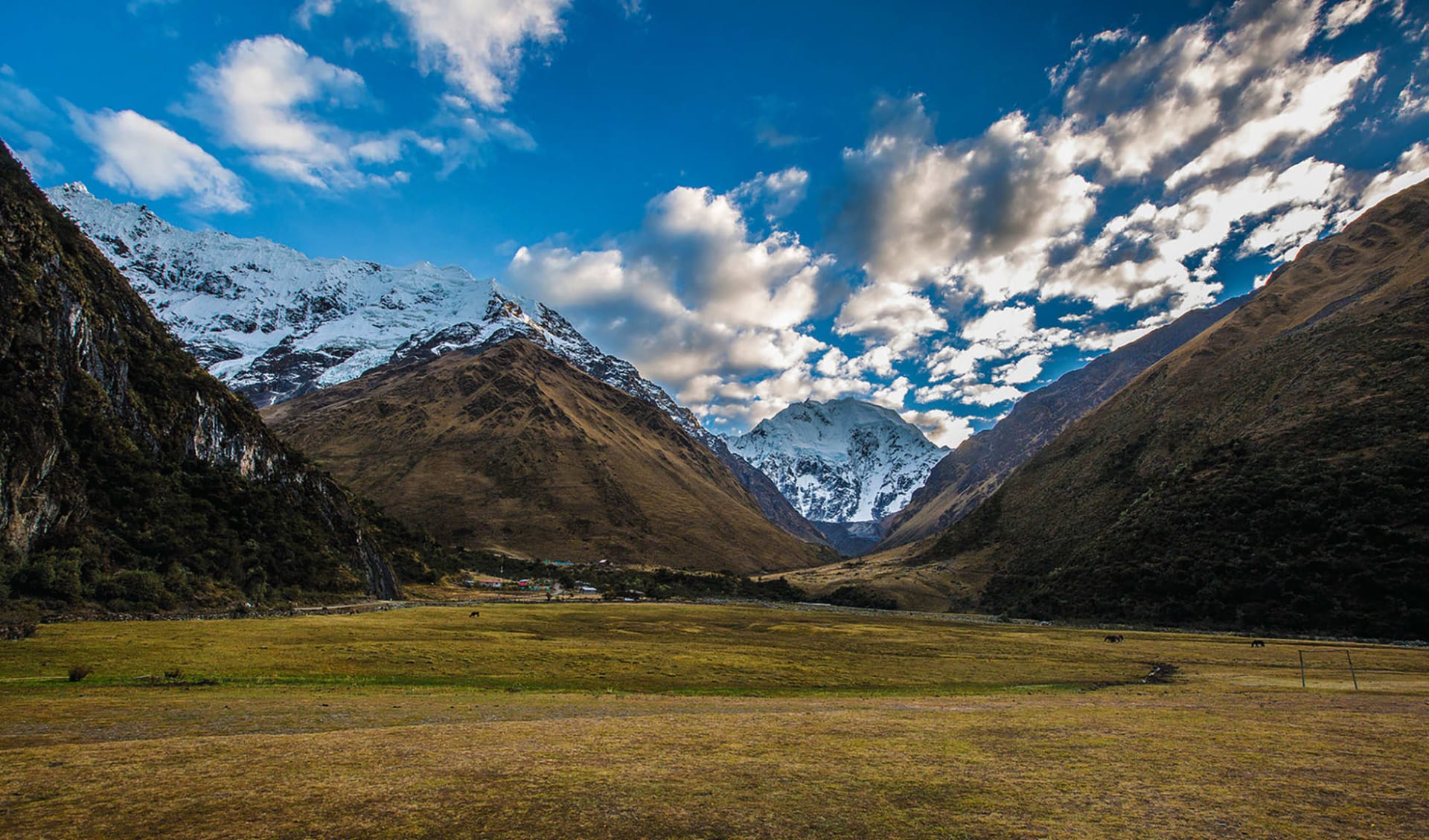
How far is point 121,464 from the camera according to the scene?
6275 centimetres

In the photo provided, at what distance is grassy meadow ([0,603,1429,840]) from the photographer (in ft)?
33.7

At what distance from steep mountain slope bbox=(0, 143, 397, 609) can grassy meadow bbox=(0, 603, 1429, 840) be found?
59.0ft

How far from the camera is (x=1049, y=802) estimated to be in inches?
458

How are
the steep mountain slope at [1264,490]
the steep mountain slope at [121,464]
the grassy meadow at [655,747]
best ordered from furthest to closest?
the steep mountain slope at [1264,490] < the steep mountain slope at [121,464] < the grassy meadow at [655,747]

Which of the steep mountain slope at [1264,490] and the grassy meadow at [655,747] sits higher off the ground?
the steep mountain slope at [1264,490]

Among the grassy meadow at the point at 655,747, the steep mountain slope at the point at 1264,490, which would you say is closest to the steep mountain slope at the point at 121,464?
the grassy meadow at the point at 655,747

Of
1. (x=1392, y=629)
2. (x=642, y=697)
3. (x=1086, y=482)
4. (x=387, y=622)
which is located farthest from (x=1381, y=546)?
(x=387, y=622)

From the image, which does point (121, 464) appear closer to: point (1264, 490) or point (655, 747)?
point (655, 747)

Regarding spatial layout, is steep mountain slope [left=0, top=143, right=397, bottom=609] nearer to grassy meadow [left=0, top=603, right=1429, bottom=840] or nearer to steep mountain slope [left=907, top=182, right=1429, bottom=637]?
grassy meadow [left=0, top=603, right=1429, bottom=840]

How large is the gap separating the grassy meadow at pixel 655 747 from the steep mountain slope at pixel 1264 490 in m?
58.7

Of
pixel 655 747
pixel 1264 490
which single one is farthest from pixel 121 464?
pixel 1264 490

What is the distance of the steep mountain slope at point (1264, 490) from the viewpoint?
270 feet

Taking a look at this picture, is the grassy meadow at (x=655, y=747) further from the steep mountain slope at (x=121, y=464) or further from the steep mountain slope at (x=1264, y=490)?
the steep mountain slope at (x=1264, y=490)

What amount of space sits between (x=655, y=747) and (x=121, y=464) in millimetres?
76658
